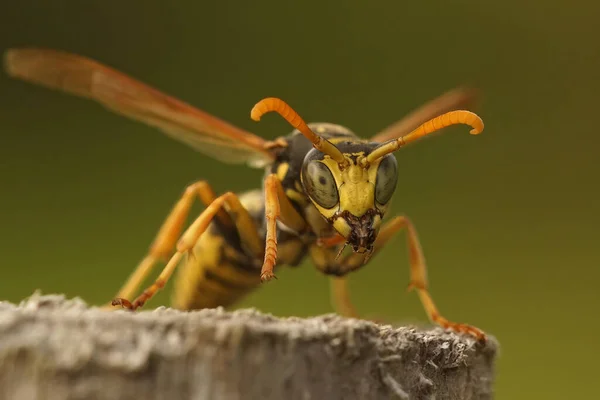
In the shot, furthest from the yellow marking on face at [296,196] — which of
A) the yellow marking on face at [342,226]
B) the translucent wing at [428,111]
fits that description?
the translucent wing at [428,111]

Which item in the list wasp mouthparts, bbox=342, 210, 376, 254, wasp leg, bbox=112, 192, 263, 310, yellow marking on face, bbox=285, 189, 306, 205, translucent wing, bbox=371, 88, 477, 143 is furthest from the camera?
translucent wing, bbox=371, 88, 477, 143

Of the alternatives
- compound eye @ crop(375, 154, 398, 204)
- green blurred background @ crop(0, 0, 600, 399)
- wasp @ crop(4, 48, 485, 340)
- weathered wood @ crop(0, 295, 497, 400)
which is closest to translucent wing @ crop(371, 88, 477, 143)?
wasp @ crop(4, 48, 485, 340)

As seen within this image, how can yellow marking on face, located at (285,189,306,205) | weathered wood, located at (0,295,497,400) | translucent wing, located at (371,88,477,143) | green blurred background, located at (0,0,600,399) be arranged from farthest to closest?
1. green blurred background, located at (0,0,600,399)
2. translucent wing, located at (371,88,477,143)
3. yellow marking on face, located at (285,189,306,205)
4. weathered wood, located at (0,295,497,400)

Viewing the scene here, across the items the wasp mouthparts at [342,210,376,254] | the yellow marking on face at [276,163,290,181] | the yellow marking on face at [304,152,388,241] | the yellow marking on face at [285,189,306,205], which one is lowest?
the wasp mouthparts at [342,210,376,254]

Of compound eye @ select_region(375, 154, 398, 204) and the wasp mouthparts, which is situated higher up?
compound eye @ select_region(375, 154, 398, 204)

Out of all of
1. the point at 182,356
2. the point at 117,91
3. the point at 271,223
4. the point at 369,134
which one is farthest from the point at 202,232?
the point at 369,134

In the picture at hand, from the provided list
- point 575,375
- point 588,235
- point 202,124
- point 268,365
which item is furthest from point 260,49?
point 268,365

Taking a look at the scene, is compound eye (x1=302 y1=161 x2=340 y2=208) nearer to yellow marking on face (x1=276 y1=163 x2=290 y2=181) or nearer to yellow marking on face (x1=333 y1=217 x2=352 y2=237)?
yellow marking on face (x1=333 y1=217 x2=352 y2=237)
